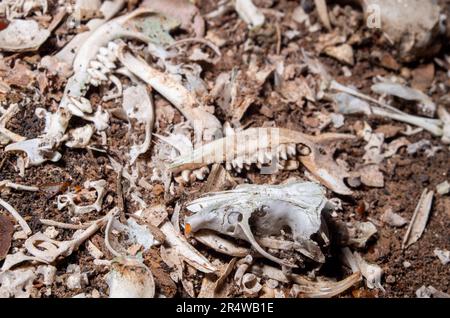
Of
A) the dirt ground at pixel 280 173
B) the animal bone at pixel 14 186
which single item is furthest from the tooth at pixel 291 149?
the animal bone at pixel 14 186

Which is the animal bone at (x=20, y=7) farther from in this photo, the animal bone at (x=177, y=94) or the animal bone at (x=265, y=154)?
the animal bone at (x=265, y=154)

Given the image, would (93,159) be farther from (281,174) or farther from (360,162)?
(360,162)

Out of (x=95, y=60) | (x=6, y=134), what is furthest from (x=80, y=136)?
(x=95, y=60)

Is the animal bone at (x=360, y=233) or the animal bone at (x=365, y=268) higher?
the animal bone at (x=360, y=233)

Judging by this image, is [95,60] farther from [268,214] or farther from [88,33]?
[268,214]

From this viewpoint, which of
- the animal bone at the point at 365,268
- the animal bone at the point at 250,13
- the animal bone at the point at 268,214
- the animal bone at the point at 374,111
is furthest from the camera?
the animal bone at the point at 250,13

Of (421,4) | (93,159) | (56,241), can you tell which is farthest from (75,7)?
(421,4)

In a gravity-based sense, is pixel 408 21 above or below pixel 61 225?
above
